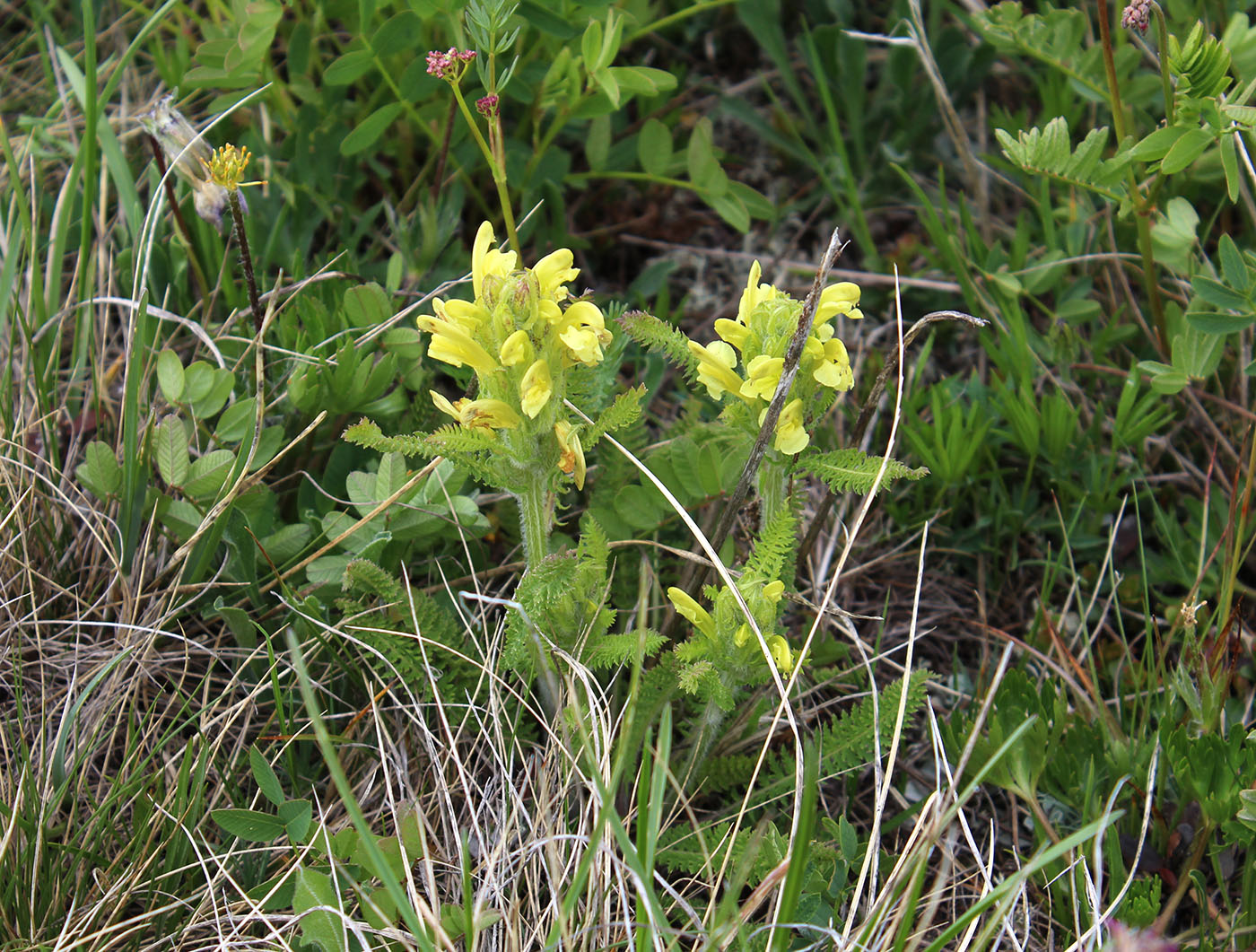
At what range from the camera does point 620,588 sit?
2.29 m

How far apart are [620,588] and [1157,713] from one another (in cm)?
112

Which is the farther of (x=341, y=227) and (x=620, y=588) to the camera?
(x=341, y=227)

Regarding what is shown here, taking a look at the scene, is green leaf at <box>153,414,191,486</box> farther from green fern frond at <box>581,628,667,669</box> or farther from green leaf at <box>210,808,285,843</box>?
green fern frond at <box>581,628,667,669</box>

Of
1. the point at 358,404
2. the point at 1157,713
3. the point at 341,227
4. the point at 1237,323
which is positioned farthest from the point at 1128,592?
the point at 341,227

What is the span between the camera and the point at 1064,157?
230 cm

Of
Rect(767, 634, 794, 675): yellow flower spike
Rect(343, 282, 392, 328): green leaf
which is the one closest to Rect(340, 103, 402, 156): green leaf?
Rect(343, 282, 392, 328): green leaf

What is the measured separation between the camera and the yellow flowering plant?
1.64m

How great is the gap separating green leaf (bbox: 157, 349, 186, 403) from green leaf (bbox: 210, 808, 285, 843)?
89cm

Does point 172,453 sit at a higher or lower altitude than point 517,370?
lower

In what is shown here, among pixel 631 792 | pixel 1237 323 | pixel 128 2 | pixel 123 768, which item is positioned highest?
pixel 128 2

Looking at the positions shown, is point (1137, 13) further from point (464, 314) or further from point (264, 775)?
point (264, 775)

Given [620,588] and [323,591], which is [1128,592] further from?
[323,591]

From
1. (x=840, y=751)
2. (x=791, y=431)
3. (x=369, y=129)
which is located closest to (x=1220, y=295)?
(x=791, y=431)

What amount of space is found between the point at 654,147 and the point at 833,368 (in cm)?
136
